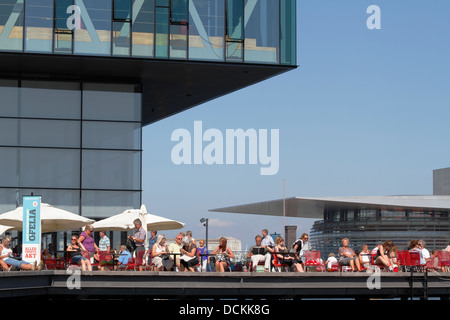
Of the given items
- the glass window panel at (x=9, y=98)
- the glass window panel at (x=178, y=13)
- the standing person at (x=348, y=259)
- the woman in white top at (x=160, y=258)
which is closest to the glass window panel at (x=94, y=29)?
the glass window panel at (x=178, y=13)

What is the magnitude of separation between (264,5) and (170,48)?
4.26m

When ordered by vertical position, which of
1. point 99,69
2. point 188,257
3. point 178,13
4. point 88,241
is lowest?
point 188,257

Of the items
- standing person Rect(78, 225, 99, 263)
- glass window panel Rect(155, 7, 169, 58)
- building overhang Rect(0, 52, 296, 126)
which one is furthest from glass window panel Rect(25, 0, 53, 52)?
standing person Rect(78, 225, 99, 263)

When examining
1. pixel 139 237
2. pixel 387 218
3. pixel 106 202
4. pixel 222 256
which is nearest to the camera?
pixel 222 256

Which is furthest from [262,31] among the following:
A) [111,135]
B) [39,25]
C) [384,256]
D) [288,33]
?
[384,256]

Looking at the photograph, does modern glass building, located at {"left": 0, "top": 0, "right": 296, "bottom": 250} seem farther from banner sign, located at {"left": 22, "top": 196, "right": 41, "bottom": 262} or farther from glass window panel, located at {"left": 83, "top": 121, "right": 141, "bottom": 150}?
banner sign, located at {"left": 22, "top": 196, "right": 41, "bottom": 262}

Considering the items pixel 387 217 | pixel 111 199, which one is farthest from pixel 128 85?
pixel 387 217

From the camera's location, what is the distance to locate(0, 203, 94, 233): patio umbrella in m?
27.3

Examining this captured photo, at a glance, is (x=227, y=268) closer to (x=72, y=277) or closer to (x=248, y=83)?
(x=72, y=277)

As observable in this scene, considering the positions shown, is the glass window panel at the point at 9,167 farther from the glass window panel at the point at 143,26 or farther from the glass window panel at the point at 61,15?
the glass window panel at the point at 143,26

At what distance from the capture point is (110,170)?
113 ft

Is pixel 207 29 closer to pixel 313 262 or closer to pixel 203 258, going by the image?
pixel 203 258

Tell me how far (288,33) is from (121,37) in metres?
6.67

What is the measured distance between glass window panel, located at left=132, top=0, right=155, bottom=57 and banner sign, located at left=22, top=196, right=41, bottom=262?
1099 cm
